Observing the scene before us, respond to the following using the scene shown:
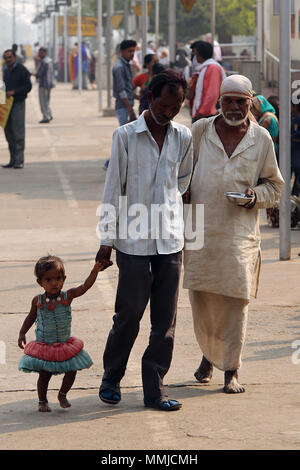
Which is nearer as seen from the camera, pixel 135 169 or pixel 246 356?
pixel 135 169

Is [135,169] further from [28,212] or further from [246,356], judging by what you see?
[28,212]

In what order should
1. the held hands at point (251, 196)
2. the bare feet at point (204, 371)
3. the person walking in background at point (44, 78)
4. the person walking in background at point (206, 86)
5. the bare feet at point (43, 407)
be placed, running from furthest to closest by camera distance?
the person walking in background at point (44, 78) < the person walking in background at point (206, 86) < the bare feet at point (204, 371) < the held hands at point (251, 196) < the bare feet at point (43, 407)

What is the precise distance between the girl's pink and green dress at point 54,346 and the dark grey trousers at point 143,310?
0.20 metres

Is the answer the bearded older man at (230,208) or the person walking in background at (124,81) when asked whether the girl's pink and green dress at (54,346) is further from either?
the person walking in background at (124,81)

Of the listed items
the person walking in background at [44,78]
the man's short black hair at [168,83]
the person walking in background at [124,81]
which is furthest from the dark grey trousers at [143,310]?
the person walking in background at [44,78]

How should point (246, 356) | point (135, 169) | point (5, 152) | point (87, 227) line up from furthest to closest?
point (5, 152) < point (87, 227) < point (246, 356) < point (135, 169)

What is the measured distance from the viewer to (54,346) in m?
6.09

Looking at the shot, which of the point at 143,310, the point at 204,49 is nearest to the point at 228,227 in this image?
the point at 143,310

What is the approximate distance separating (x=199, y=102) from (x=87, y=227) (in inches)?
114

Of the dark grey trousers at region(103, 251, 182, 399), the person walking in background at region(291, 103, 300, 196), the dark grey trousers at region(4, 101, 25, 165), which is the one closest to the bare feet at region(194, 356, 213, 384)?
the dark grey trousers at region(103, 251, 182, 399)

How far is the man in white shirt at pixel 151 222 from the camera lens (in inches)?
236

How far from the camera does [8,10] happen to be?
16888 cm
